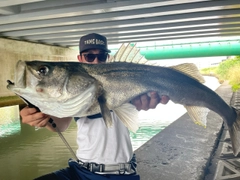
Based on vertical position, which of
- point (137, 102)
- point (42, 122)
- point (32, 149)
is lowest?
point (32, 149)

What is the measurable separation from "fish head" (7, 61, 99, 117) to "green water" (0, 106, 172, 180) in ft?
A: 13.3

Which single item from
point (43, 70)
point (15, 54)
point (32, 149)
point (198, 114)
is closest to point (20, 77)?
point (43, 70)

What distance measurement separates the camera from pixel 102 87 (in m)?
1.81

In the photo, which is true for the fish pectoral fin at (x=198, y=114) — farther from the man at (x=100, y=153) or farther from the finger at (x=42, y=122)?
the finger at (x=42, y=122)

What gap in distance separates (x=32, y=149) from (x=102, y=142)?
530 cm

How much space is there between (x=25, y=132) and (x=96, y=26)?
20.3 ft

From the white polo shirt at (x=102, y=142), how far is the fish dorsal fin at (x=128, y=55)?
60 centimetres

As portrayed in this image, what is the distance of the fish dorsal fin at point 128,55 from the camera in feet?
6.42

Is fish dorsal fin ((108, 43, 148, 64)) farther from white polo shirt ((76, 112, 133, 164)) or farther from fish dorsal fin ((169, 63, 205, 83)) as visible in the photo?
white polo shirt ((76, 112, 133, 164))

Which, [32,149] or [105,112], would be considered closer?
[105,112]

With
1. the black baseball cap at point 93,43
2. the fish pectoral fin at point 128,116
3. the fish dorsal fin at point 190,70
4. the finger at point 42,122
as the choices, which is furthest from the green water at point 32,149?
the fish dorsal fin at point 190,70

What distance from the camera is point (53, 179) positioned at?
2.27 metres

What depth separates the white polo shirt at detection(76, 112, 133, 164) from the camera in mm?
2244

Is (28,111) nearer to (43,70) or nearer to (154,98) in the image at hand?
(43,70)
